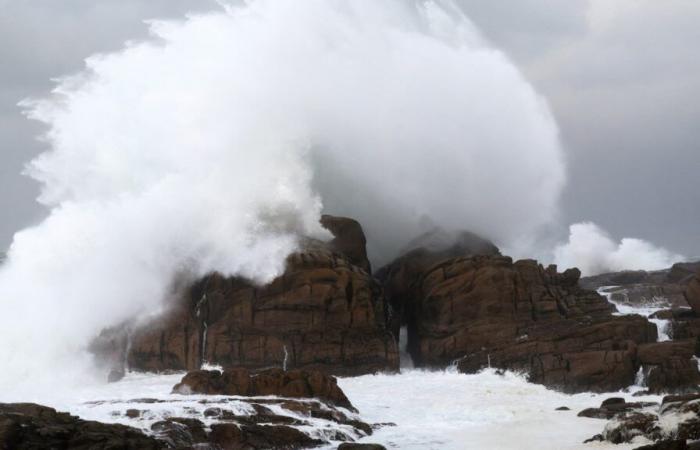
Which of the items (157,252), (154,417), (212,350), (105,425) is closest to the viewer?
(105,425)

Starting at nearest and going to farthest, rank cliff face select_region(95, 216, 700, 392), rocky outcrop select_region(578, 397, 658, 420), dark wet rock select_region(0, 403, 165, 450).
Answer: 1. dark wet rock select_region(0, 403, 165, 450)
2. rocky outcrop select_region(578, 397, 658, 420)
3. cliff face select_region(95, 216, 700, 392)

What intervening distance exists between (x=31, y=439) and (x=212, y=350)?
17459 mm

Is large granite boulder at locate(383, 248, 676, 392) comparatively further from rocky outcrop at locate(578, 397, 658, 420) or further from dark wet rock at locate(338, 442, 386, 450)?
dark wet rock at locate(338, 442, 386, 450)

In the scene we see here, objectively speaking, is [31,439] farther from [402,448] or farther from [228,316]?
[228,316]

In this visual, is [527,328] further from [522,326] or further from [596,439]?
[596,439]

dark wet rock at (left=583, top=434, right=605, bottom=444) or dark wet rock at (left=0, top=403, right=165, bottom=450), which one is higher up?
dark wet rock at (left=0, top=403, right=165, bottom=450)

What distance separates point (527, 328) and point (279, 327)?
1033 cm

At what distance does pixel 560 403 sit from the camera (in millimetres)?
27438

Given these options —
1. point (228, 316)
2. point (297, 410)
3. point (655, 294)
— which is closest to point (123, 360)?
point (228, 316)

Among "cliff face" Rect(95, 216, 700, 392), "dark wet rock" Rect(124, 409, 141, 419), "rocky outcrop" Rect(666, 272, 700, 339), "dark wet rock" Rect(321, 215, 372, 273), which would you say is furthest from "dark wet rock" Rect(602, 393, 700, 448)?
"dark wet rock" Rect(321, 215, 372, 273)

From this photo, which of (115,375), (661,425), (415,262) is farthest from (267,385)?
(415,262)

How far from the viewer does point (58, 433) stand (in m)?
16.9

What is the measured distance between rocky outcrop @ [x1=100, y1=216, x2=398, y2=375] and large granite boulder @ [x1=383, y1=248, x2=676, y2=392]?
2.32 metres

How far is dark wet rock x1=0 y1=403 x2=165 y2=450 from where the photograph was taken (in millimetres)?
16312
